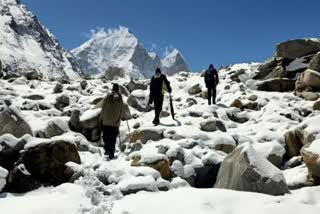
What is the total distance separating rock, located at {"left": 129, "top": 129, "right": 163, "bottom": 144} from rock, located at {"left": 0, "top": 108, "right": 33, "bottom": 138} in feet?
11.0

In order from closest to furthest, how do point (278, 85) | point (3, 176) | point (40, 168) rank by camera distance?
point (3, 176)
point (40, 168)
point (278, 85)

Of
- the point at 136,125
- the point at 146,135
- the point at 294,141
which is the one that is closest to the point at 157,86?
the point at 136,125

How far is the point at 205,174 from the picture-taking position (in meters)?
12.0

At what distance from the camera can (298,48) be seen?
3064 centimetres

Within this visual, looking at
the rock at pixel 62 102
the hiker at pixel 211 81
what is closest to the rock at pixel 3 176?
the rock at pixel 62 102

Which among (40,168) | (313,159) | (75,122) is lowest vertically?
(313,159)

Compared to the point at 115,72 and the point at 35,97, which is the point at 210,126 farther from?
the point at 115,72

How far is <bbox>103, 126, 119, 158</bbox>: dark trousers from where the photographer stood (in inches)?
577

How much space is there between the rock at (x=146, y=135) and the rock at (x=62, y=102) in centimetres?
854

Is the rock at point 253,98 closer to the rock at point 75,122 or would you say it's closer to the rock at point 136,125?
the rock at point 136,125

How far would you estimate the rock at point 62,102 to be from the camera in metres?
23.6

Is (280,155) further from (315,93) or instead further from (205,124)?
(315,93)

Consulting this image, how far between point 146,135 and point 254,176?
670 cm

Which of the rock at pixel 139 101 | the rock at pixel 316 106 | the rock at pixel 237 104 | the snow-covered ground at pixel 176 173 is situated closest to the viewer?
the snow-covered ground at pixel 176 173
